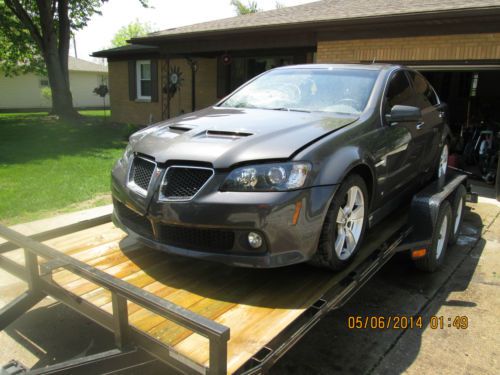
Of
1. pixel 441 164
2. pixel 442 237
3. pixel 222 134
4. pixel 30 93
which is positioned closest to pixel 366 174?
pixel 222 134

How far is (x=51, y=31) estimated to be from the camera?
60.3 feet

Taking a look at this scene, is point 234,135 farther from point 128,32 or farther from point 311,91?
point 128,32

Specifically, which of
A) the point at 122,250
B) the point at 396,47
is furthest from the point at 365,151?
the point at 396,47

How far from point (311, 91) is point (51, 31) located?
702 inches

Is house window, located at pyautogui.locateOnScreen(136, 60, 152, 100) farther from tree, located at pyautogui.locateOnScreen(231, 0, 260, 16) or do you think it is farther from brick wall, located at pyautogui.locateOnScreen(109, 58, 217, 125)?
tree, located at pyautogui.locateOnScreen(231, 0, 260, 16)

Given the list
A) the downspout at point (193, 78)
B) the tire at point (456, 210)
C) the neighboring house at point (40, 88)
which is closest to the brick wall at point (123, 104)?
the downspout at point (193, 78)

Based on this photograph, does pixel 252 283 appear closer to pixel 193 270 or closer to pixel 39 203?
pixel 193 270

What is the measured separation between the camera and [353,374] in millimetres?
2883

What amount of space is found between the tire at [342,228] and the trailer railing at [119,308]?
1.16 metres

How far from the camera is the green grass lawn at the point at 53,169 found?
242 inches

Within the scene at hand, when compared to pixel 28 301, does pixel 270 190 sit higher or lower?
higher

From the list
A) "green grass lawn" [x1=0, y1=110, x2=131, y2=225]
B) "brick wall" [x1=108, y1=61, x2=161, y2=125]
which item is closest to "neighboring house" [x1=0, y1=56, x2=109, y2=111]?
"brick wall" [x1=108, y1=61, x2=161, y2=125]

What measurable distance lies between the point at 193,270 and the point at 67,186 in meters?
5.03

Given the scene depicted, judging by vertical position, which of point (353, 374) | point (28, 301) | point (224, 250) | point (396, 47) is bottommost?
point (353, 374)
